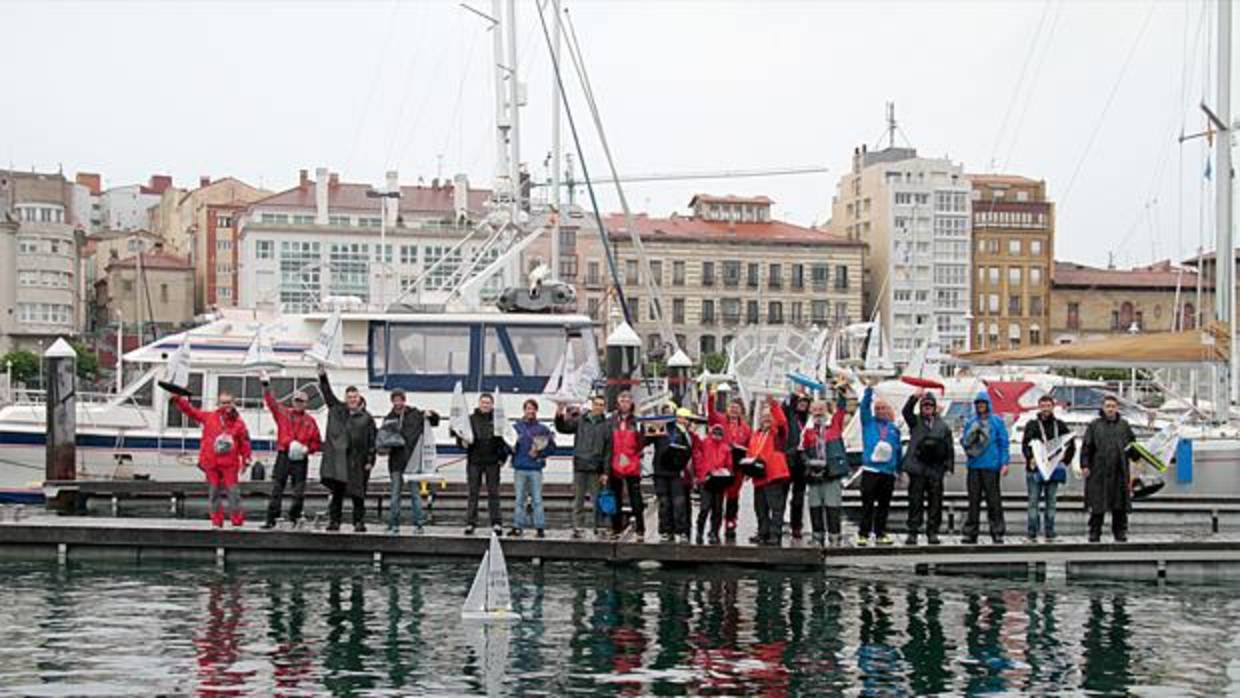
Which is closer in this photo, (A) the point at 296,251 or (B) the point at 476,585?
(B) the point at 476,585

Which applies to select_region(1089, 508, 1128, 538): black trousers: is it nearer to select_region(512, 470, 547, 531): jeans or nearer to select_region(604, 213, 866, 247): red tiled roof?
select_region(512, 470, 547, 531): jeans

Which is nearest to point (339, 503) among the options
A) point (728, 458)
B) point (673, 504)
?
point (673, 504)

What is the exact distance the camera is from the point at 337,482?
20.7 m

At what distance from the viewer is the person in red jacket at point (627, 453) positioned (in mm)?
20297

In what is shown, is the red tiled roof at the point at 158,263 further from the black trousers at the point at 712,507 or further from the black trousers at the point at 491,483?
the black trousers at the point at 712,507

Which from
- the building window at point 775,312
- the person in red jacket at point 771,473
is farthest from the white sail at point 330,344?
the building window at point 775,312

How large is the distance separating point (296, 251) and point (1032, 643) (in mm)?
93333

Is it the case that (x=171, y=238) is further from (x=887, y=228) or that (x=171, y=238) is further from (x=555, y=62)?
(x=555, y=62)

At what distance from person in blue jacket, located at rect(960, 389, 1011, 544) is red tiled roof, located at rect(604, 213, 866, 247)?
293ft

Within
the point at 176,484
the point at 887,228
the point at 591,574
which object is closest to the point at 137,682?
the point at 591,574

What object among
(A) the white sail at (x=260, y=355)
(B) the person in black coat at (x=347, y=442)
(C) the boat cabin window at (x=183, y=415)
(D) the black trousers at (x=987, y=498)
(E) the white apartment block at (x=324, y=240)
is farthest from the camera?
(E) the white apartment block at (x=324, y=240)

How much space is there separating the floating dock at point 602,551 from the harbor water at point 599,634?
0.23 meters

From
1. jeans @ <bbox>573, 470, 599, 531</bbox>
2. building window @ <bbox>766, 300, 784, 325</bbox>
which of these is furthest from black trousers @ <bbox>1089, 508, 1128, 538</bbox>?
building window @ <bbox>766, 300, 784, 325</bbox>

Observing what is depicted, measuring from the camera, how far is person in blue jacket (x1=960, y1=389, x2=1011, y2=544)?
19953 mm
